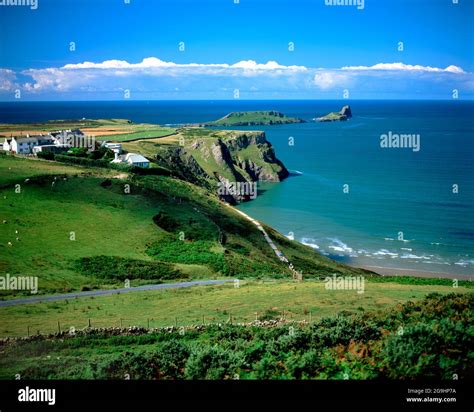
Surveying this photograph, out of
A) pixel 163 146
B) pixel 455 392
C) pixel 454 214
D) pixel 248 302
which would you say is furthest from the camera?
pixel 163 146

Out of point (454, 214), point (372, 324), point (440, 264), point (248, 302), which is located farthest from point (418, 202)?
point (372, 324)

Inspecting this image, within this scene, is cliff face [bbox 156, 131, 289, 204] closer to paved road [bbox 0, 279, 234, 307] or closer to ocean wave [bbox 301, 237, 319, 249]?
ocean wave [bbox 301, 237, 319, 249]

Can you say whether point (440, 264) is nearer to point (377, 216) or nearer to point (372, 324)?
point (377, 216)

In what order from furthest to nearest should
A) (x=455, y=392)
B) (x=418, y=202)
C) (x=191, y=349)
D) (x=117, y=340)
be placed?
(x=418, y=202) < (x=117, y=340) < (x=191, y=349) < (x=455, y=392)
